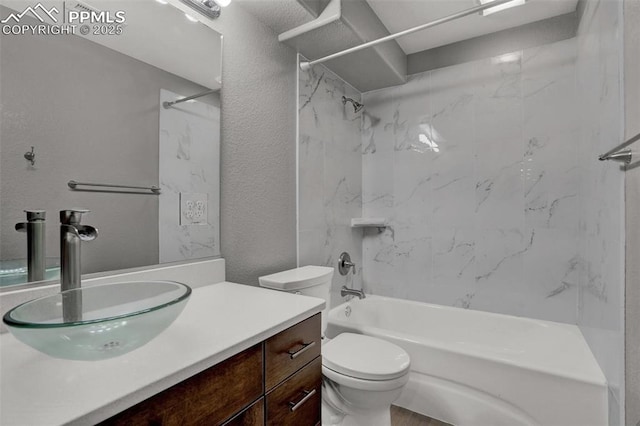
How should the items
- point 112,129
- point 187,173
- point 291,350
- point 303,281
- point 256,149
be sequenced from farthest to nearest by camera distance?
point 256,149
point 303,281
point 187,173
point 112,129
point 291,350

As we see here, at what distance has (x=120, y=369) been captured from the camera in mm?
660

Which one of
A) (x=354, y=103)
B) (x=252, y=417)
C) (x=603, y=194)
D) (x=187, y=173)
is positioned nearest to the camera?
(x=252, y=417)

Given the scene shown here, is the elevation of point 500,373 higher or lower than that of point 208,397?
lower

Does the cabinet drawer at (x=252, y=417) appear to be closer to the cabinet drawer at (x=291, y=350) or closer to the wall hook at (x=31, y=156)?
the cabinet drawer at (x=291, y=350)

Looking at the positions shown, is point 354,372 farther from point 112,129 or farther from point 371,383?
point 112,129

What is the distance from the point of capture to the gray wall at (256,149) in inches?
61.7

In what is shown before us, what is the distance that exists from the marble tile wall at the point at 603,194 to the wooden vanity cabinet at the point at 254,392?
120 centimetres

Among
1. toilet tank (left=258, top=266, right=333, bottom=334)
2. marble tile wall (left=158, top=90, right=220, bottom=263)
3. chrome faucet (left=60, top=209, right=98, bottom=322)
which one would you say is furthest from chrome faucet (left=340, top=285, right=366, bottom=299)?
chrome faucet (left=60, top=209, right=98, bottom=322)

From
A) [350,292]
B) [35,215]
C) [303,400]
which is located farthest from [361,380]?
[35,215]

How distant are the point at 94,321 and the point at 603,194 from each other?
204cm

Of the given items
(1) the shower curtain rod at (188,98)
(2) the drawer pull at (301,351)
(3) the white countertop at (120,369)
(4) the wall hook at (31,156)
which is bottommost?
(2) the drawer pull at (301,351)

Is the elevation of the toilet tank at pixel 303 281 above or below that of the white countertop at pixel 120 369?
below

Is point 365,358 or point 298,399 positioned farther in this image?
point 365,358

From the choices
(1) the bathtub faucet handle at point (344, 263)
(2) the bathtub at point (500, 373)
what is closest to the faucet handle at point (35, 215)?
(2) the bathtub at point (500, 373)
